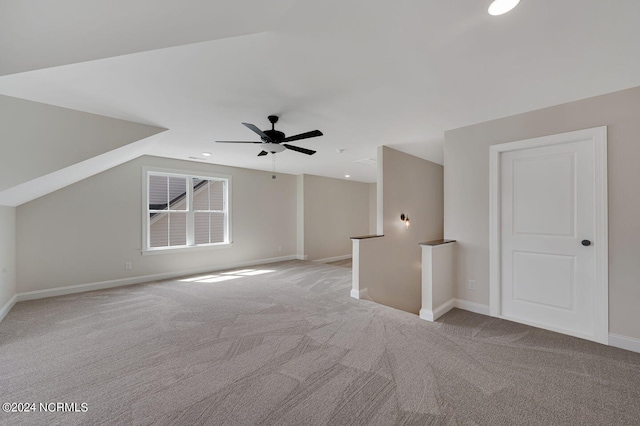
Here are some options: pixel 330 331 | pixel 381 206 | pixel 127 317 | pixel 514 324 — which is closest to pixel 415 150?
pixel 381 206

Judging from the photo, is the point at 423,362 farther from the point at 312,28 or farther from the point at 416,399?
the point at 312,28

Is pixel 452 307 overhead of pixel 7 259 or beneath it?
beneath

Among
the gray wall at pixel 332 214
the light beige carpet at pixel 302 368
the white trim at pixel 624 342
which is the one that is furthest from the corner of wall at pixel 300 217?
the white trim at pixel 624 342

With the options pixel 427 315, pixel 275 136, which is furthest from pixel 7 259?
pixel 427 315

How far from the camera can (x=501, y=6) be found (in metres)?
1.49

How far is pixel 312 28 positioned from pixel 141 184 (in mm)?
4736

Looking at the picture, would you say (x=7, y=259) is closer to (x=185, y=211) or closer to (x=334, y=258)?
(x=185, y=211)

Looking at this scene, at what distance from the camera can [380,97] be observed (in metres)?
2.68

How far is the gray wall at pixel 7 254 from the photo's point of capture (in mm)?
3152

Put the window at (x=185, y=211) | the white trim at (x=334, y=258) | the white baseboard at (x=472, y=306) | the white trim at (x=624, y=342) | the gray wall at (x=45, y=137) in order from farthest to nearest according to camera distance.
→ the white trim at (x=334, y=258)
the window at (x=185, y=211)
the white baseboard at (x=472, y=306)
the gray wall at (x=45, y=137)
the white trim at (x=624, y=342)

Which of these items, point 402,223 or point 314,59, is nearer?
point 314,59

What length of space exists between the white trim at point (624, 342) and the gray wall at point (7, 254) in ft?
22.3

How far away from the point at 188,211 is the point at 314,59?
4.70m

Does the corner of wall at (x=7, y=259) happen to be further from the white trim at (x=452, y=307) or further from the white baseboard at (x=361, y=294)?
the white trim at (x=452, y=307)
